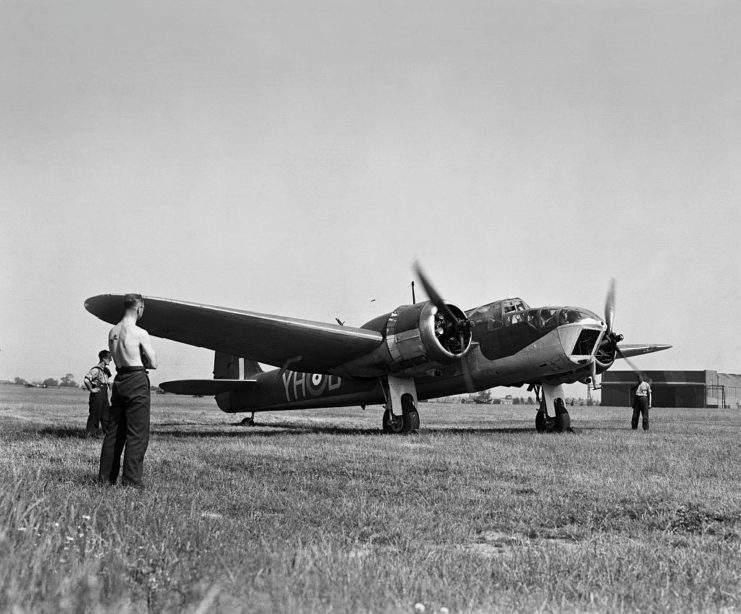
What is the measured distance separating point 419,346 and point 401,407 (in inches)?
72.3

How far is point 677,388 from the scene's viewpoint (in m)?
70.8

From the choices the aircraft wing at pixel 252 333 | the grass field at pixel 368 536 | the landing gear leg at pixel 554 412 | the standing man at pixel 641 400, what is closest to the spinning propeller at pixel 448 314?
the aircraft wing at pixel 252 333

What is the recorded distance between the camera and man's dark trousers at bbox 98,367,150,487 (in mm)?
6012

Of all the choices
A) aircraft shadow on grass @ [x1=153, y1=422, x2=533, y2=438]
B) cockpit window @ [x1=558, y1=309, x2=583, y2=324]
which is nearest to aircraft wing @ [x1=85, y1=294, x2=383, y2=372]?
aircraft shadow on grass @ [x1=153, y1=422, x2=533, y2=438]

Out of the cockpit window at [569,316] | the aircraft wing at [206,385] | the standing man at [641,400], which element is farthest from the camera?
the standing man at [641,400]

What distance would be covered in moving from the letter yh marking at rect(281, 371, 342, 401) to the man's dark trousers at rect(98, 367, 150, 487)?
1109 cm

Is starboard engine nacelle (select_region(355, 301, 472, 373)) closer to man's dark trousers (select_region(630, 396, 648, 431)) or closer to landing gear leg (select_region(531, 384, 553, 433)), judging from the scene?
landing gear leg (select_region(531, 384, 553, 433))

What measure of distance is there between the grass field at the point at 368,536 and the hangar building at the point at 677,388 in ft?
215

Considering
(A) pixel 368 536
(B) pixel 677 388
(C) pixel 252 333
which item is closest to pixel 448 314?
(C) pixel 252 333

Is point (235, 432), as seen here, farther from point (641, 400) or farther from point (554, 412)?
point (641, 400)

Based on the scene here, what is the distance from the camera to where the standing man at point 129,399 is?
238 inches

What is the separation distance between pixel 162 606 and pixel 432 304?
1165 cm

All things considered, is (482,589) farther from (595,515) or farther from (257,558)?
(595,515)

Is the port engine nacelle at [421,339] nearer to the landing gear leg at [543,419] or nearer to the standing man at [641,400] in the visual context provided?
the landing gear leg at [543,419]
